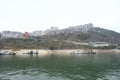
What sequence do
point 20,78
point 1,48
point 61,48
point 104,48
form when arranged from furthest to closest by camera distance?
point 104,48 → point 61,48 → point 1,48 → point 20,78

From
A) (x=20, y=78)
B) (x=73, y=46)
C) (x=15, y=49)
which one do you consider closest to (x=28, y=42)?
(x=15, y=49)

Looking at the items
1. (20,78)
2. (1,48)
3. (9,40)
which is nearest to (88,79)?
(20,78)

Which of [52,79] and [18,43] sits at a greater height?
[18,43]

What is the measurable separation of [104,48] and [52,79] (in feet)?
505

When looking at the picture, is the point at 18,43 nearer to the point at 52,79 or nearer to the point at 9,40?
the point at 9,40

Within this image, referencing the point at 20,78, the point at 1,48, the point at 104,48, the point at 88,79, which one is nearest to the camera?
the point at 88,79

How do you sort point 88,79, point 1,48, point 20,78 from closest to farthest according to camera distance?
point 88,79, point 20,78, point 1,48

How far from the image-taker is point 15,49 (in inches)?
6275

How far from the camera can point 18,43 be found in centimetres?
17575

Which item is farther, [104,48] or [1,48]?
[104,48]

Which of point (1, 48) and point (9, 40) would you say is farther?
point (9, 40)

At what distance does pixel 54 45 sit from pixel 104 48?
5341 centimetres

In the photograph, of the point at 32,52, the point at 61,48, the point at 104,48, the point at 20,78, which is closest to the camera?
the point at 20,78

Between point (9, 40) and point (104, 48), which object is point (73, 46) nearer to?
point (104, 48)
